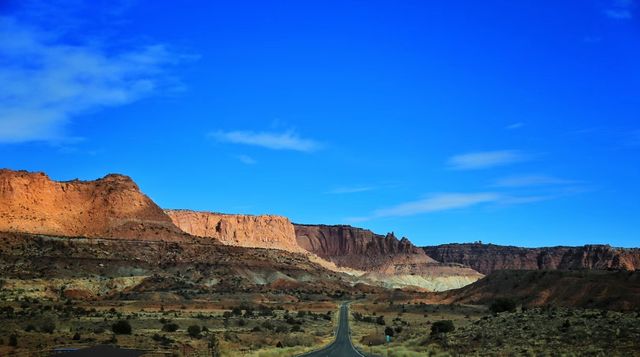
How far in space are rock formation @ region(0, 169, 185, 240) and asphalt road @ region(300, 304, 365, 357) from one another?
57116 millimetres

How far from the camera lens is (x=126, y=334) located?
152ft

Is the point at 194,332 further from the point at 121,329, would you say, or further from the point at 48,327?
the point at 48,327

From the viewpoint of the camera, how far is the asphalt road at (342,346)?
3800cm

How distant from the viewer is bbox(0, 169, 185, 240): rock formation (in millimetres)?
124938

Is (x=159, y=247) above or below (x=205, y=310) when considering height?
above

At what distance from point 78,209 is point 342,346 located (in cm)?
10316

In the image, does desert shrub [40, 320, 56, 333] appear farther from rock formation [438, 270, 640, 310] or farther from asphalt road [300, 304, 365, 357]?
rock formation [438, 270, 640, 310]

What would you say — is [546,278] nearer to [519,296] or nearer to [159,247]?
[519,296]

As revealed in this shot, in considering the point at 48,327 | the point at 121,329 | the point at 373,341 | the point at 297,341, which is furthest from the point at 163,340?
the point at 373,341

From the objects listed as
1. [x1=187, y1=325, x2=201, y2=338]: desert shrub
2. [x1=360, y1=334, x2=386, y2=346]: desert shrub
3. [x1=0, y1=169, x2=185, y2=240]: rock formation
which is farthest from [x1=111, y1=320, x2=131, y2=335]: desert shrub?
[x1=0, y1=169, x2=185, y2=240]: rock formation

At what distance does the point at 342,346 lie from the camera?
1809 inches

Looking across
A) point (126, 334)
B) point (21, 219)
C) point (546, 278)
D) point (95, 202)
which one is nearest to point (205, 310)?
point (126, 334)

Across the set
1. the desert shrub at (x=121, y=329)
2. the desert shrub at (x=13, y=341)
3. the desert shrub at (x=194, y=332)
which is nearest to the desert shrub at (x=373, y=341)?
the desert shrub at (x=194, y=332)

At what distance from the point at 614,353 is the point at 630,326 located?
17.0ft
